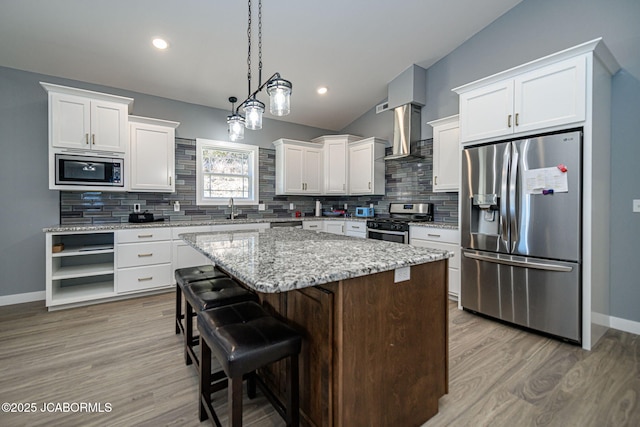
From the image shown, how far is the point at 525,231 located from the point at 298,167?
3469mm

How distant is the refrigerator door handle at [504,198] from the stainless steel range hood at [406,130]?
1647mm

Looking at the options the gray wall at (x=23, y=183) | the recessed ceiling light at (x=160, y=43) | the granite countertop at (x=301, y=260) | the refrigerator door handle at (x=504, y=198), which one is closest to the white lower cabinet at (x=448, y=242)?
the refrigerator door handle at (x=504, y=198)

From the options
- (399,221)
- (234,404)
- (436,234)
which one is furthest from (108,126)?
(436,234)

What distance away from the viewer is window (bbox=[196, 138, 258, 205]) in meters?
4.41

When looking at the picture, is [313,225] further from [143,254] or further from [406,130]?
[143,254]

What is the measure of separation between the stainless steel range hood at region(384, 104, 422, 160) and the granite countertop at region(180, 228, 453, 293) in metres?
2.76

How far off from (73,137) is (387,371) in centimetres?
388

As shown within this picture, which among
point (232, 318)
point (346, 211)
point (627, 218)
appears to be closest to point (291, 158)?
point (346, 211)

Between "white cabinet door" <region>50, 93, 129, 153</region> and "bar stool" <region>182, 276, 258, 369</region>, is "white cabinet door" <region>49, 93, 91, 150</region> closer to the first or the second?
"white cabinet door" <region>50, 93, 129, 153</region>

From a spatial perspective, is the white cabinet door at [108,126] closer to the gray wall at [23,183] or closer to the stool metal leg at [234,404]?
the gray wall at [23,183]

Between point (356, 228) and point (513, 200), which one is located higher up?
point (513, 200)

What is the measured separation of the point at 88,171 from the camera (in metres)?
3.24

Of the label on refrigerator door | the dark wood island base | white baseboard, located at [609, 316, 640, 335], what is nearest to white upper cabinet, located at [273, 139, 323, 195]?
the label on refrigerator door

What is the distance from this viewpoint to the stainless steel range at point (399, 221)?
3.81 meters
